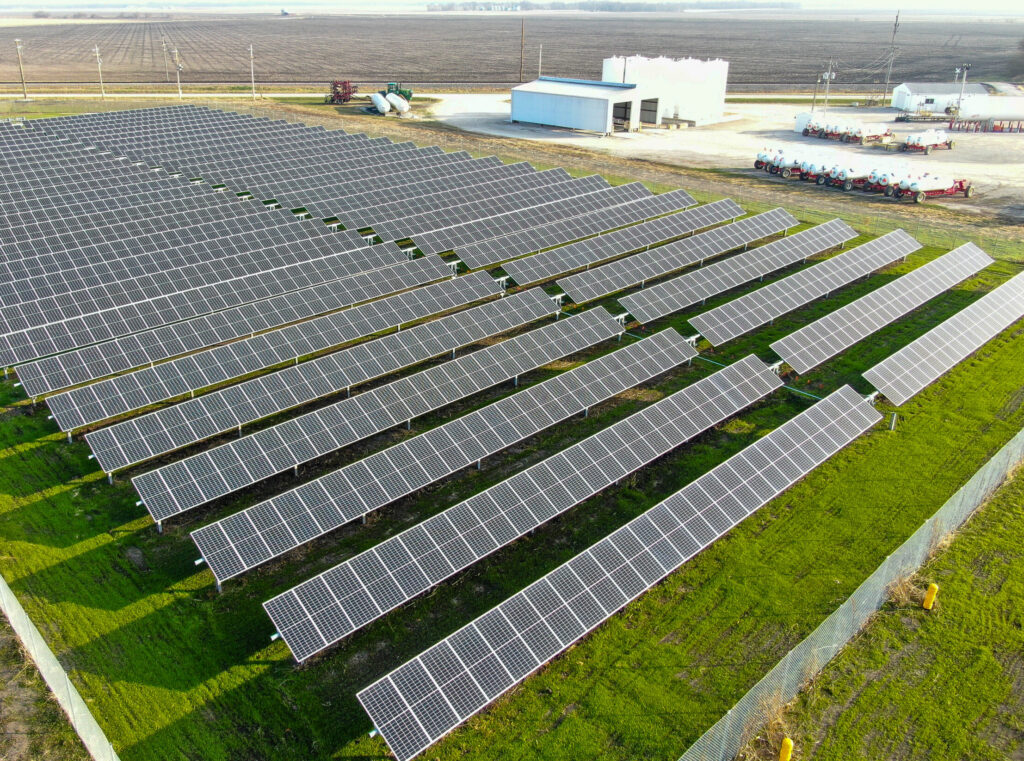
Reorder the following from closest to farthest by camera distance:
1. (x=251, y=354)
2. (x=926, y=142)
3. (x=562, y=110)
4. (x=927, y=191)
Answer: (x=251, y=354) → (x=927, y=191) → (x=926, y=142) → (x=562, y=110)

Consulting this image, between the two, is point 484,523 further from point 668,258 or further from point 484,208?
point 484,208

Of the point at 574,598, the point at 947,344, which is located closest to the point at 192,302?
the point at 574,598

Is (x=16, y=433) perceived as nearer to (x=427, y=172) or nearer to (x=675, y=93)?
(x=427, y=172)

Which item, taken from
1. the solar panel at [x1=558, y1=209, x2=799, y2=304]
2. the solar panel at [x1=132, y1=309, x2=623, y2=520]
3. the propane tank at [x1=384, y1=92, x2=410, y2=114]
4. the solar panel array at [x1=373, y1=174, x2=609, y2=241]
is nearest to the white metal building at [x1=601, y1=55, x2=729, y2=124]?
the propane tank at [x1=384, y1=92, x2=410, y2=114]

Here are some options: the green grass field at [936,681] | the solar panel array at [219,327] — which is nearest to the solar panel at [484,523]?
the green grass field at [936,681]

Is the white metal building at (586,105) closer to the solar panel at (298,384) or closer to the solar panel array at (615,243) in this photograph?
the solar panel array at (615,243)

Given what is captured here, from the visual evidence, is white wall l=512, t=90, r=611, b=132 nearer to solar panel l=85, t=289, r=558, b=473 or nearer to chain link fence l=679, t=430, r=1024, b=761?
solar panel l=85, t=289, r=558, b=473
